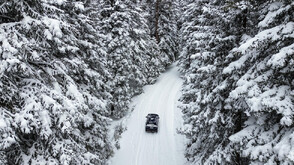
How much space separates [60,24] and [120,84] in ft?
44.2

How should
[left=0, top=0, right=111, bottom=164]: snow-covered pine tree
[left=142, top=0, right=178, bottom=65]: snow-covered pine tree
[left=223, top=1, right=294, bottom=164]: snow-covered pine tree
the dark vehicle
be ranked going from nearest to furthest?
[left=223, top=1, right=294, bottom=164]: snow-covered pine tree < [left=0, top=0, right=111, bottom=164]: snow-covered pine tree < the dark vehicle < [left=142, top=0, right=178, bottom=65]: snow-covered pine tree

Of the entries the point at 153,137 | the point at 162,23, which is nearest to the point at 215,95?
the point at 153,137

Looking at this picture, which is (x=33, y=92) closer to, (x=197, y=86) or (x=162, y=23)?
(x=197, y=86)

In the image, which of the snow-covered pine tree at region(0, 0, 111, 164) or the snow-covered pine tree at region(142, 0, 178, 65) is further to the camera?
the snow-covered pine tree at region(142, 0, 178, 65)

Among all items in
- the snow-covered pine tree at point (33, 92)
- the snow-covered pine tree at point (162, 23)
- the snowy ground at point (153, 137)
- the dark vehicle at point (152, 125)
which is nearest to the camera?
the snow-covered pine tree at point (33, 92)

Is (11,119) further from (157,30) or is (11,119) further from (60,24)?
(157,30)

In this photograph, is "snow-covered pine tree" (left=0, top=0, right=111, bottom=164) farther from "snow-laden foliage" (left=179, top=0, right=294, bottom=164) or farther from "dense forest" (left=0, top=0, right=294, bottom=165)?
"snow-laden foliage" (left=179, top=0, right=294, bottom=164)

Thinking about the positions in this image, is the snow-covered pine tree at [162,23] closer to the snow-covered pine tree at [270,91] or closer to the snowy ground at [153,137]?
the snowy ground at [153,137]

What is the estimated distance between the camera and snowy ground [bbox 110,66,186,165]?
16609mm

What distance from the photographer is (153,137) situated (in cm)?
1927

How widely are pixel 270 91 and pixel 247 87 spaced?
2.40 feet

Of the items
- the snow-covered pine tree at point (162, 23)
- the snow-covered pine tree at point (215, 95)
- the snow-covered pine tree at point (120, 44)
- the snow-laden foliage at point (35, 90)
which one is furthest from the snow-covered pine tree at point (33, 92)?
the snow-covered pine tree at point (162, 23)

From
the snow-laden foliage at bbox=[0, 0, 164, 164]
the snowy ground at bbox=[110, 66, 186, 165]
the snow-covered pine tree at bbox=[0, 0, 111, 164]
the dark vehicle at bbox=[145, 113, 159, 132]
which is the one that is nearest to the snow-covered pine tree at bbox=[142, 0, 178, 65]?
the snowy ground at bbox=[110, 66, 186, 165]

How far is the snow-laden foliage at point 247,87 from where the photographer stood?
21.1ft
